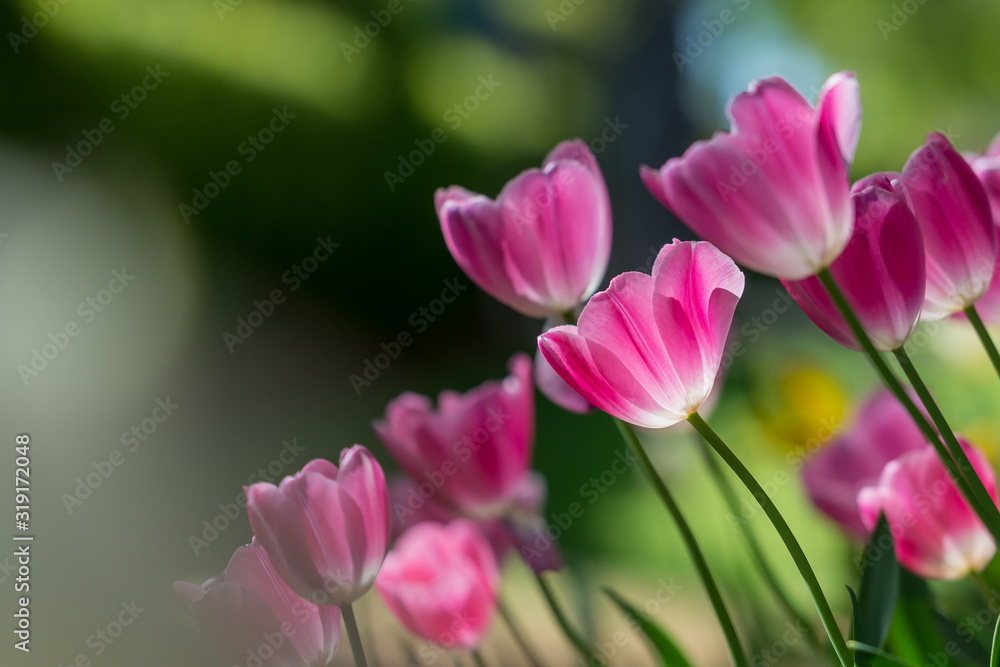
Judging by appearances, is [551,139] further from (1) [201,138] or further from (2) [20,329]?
(2) [20,329]

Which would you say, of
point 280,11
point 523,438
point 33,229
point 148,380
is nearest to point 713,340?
point 523,438
